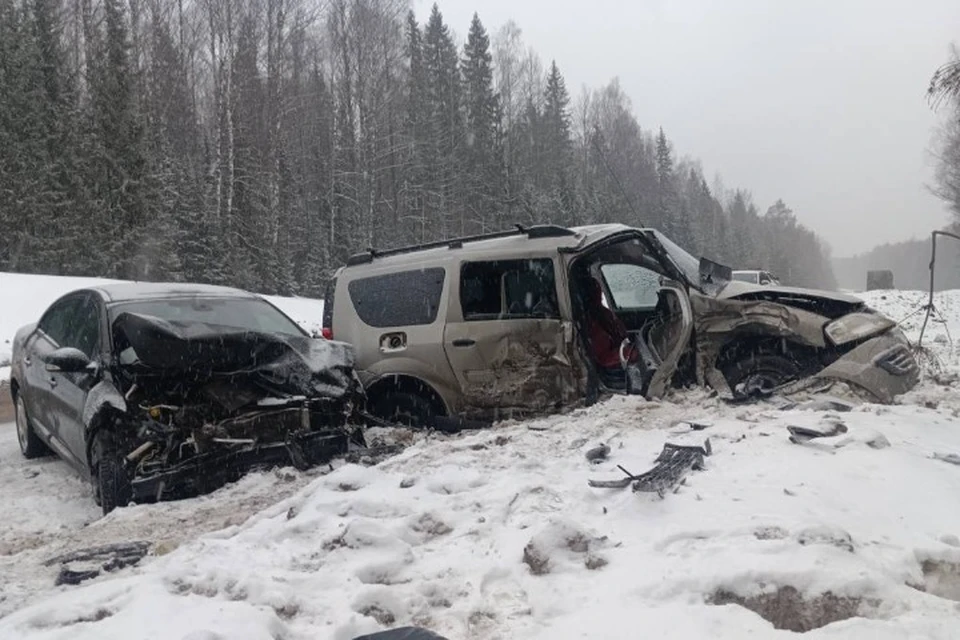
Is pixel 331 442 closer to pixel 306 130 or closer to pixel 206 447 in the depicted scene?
pixel 206 447

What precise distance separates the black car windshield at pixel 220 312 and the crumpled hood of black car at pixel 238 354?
298 millimetres

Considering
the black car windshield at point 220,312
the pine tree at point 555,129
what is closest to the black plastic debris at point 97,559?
the black car windshield at point 220,312

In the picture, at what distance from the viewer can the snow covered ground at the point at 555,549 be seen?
2.45m

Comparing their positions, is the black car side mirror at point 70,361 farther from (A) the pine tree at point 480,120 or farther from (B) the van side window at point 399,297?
(A) the pine tree at point 480,120

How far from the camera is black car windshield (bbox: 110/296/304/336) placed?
5.34 metres

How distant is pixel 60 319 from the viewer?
236 inches

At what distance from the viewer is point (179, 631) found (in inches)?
94.4

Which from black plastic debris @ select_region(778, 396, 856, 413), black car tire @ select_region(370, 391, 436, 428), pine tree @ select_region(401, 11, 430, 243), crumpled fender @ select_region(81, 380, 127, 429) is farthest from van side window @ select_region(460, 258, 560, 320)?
pine tree @ select_region(401, 11, 430, 243)

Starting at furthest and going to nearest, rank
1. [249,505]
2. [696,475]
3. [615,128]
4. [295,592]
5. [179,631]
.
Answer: [615,128] < [249,505] < [696,475] < [295,592] < [179,631]

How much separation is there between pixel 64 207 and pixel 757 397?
3093cm

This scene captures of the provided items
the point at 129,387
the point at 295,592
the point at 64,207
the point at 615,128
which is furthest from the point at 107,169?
the point at 615,128

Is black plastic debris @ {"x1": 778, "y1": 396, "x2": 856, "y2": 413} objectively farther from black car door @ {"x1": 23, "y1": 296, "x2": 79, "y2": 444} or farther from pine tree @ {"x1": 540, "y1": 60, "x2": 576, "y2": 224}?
pine tree @ {"x1": 540, "y1": 60, "x2": 576, "y2": 224}

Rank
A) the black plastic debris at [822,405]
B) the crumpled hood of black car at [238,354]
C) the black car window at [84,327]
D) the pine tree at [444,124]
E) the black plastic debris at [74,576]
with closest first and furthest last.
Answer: the black plastic debris at [74,576] < the crumpled hood of black car at [238,354] < the black plastic debris at [822,405] < the black car window at [84,327] < the pine tree at [444,124]

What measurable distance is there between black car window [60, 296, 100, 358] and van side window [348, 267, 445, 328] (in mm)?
2167
